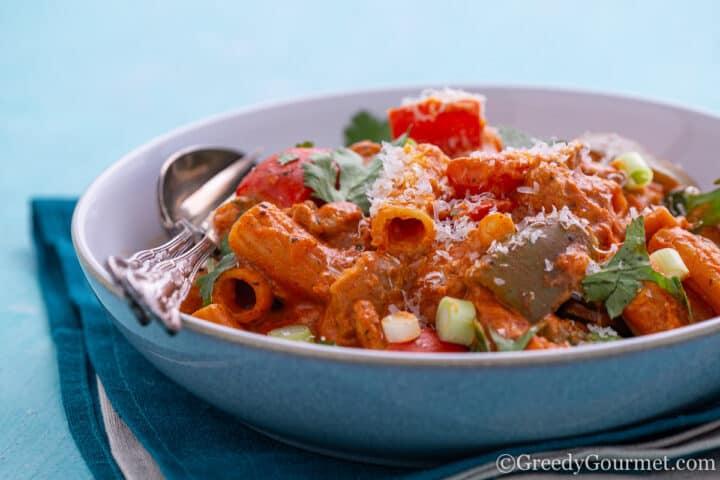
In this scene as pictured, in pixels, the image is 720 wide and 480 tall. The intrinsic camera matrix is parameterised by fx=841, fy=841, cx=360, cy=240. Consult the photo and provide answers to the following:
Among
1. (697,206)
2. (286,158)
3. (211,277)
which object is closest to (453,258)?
(211,277)

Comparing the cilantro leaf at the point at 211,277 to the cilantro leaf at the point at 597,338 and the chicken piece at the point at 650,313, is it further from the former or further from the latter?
the chicken piece at the point at 650,313

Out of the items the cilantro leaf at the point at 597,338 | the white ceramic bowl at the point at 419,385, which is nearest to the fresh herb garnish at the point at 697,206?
the cilantro leaf at the point at 597,338

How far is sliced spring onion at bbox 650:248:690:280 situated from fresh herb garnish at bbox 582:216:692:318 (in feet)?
0.25

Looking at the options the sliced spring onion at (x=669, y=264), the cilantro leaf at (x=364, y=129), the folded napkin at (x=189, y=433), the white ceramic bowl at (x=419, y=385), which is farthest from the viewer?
the cilantro leaf at (x=364, y=129)

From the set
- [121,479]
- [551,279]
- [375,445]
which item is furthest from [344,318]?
[121,479]

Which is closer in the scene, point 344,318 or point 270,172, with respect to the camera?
point 344,318

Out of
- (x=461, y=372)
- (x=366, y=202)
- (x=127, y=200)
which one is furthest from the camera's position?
(x=127, y=200)

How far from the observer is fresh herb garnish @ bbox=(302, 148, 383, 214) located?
3262 millimetres

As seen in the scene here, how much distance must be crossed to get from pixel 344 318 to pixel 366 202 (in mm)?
658

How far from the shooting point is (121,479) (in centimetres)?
257

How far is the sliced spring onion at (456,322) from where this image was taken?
2.54 m

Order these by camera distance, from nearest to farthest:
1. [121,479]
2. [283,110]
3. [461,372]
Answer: [461,372], [121,479], [283,110]

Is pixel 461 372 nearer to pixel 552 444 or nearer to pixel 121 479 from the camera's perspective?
pixel 552 444

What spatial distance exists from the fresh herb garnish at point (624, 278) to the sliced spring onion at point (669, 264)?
3.1 inches
